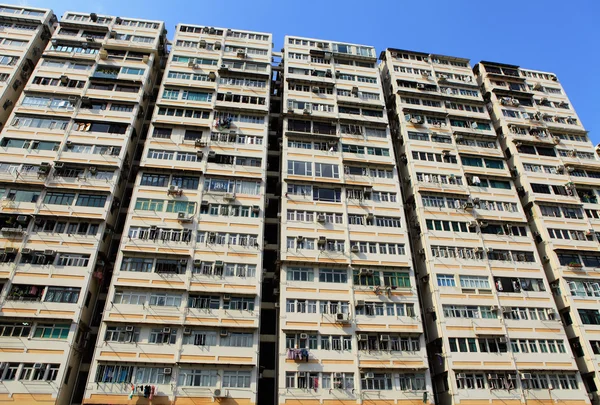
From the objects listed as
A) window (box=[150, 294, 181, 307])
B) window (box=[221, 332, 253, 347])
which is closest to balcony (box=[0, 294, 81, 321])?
window (box=[150, 294, 181, 307])

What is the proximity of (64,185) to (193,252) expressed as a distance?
449 inches

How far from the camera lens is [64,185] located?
32094 millimetres

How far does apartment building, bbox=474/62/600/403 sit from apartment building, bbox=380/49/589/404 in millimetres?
1536

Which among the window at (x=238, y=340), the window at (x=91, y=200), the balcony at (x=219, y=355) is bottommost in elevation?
the balcony at (x=219, y=355)


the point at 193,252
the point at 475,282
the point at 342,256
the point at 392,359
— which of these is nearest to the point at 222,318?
the point at 193,252

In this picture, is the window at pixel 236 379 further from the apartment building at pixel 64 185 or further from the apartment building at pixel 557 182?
the apartment building at pixel 557 182

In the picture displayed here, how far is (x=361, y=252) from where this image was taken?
32.6 metres

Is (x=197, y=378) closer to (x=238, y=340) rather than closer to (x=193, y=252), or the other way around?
(x=238, y=340)

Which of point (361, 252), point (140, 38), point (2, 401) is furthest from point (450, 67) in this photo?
point (2, 401)

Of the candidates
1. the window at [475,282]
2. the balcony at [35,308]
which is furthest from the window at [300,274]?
the balcony at [35,308]

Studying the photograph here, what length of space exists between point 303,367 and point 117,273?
46.9 ft

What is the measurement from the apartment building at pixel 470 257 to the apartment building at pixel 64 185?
24.6 meters

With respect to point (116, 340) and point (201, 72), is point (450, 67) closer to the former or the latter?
point (201, 72)

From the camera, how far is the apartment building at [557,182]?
32594 mm
